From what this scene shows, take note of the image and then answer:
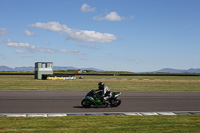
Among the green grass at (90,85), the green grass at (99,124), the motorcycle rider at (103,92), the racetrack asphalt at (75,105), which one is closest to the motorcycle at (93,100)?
the motorcycle rider at (103,92)

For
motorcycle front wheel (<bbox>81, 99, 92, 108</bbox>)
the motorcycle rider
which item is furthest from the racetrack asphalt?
the motorcycle rider

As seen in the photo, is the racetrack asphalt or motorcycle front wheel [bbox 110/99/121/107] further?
motorcycle front wheel [bbox 110/99/121/107]

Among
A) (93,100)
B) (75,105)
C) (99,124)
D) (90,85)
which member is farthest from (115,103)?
(90,85)

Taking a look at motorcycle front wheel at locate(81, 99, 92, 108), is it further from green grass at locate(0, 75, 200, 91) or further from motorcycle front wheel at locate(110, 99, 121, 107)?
green grass at locate(0, 75, 200, 91)

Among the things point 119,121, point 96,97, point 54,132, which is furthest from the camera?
point 96,97

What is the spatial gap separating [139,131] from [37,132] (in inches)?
115

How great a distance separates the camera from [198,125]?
871 centimetres

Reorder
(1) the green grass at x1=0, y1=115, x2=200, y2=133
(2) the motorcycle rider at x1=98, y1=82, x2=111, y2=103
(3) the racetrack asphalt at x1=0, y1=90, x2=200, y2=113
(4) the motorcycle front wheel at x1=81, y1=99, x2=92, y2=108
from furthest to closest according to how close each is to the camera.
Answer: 1. (4) the motorcycle front wheel at x1=81, y1=99, x2=92, y2=108
2. (2) the motorcycle rider at x1=98, y1=82, x2=111, y2=103
3. (3) the racetrack asphalt at x1=0, y1=90, x2=200, y2=113
4. (1) the green grass at x1=0, y1=115, x2=200, y2=133

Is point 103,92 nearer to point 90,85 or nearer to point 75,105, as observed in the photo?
point 75,105

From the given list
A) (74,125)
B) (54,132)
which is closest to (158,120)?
(74,125)

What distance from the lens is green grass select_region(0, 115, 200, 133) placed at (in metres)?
7.89

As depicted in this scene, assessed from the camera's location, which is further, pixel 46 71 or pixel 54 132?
pixel 46 71

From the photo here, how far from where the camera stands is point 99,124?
8.73m

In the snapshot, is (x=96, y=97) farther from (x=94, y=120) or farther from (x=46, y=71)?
(x=46, y=71)
